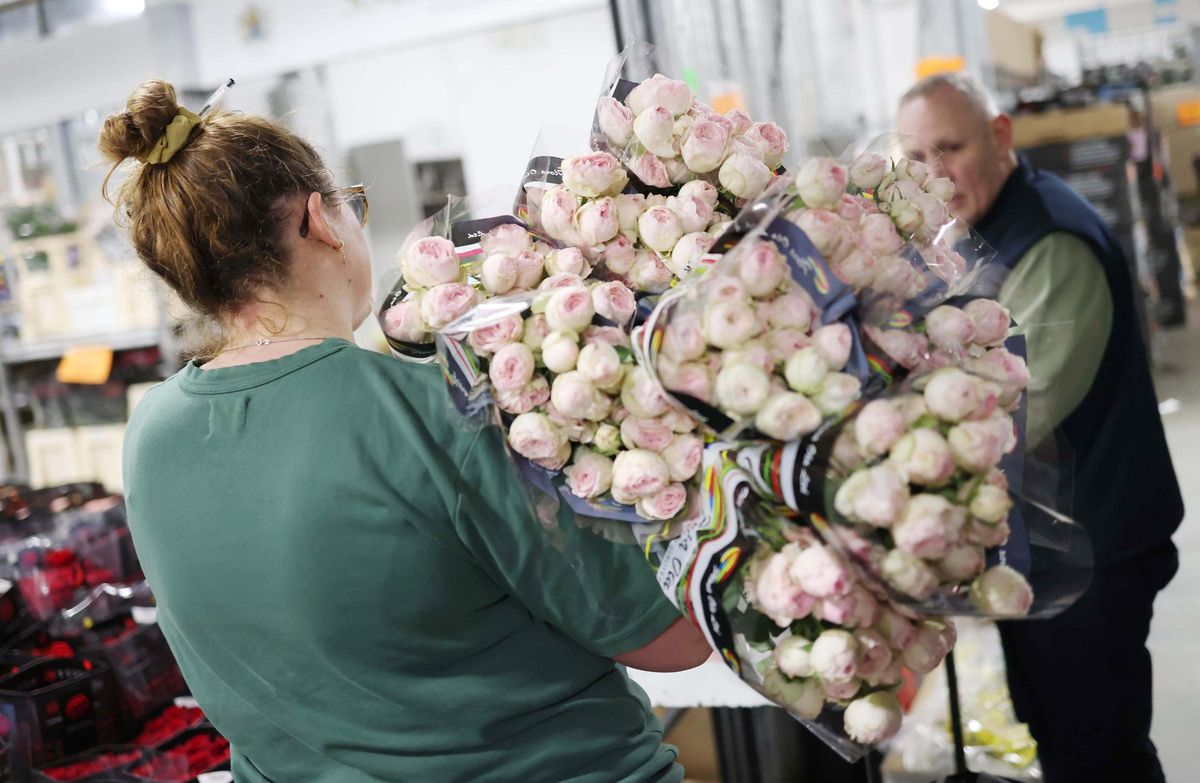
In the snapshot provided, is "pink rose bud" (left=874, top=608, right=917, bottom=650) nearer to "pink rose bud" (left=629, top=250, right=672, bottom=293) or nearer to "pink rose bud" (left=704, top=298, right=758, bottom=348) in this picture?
"pink rose bud" (left=704, top=298, right=758, bottom=348)

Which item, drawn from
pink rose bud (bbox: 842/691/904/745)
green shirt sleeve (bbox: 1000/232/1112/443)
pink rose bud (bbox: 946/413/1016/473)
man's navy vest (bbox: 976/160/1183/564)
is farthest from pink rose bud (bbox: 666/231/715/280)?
man's navy vest (bbox: 976/160/1183/564)

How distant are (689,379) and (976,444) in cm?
23

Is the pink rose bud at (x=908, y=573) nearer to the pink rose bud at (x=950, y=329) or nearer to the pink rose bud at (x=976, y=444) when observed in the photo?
the pink rose bud at (x=976, y=444)

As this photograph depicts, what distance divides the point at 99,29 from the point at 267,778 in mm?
5117

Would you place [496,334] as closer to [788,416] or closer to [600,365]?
[600,365]

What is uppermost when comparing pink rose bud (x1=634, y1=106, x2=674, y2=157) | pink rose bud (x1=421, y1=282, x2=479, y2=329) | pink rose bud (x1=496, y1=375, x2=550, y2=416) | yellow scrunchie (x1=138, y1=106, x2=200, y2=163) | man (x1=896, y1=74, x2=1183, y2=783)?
yellow scrunchie (x1=138, y1=106, x2=200, y2=163)

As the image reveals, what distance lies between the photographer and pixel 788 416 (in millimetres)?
840

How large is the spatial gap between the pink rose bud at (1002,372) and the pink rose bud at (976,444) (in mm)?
104

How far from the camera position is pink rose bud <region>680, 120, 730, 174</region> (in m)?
1.07

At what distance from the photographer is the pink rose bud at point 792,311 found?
873 millimetres

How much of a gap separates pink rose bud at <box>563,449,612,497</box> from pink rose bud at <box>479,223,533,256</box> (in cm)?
23

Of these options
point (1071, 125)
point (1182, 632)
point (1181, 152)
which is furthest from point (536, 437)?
point (1181, 152)

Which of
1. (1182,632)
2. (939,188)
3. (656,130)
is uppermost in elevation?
(656,130)

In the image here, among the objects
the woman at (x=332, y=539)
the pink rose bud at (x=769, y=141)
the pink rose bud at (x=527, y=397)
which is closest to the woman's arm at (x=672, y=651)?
the woman at (x=332, y=539)
